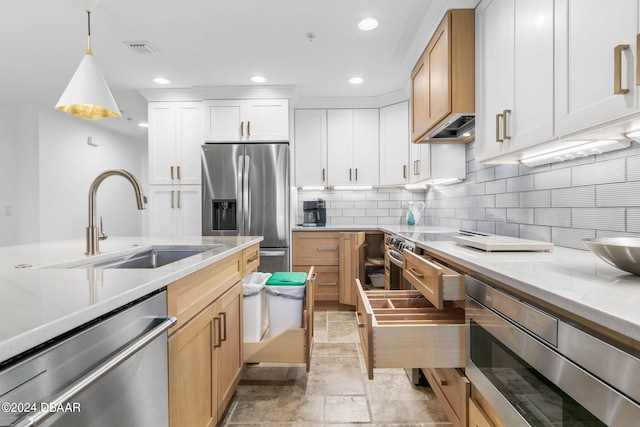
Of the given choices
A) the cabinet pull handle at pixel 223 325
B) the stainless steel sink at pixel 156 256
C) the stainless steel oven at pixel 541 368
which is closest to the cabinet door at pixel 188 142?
the stainless steel sink at pixel 156 256

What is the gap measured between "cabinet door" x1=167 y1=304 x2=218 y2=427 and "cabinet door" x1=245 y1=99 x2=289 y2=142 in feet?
8.09

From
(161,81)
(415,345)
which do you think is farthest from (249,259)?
(161,81)

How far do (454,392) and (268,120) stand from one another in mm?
2997

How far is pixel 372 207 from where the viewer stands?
164 inches

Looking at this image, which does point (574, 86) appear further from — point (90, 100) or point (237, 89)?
point (237, 89)

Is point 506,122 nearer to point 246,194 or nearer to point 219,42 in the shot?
point 219,42

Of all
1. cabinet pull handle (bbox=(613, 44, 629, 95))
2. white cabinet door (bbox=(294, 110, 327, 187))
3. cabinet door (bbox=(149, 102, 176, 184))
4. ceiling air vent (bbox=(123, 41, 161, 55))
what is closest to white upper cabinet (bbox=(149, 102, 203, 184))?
cabinet door (bbox=(149, 102, 176, 184))

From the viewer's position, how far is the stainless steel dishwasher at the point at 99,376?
49cm

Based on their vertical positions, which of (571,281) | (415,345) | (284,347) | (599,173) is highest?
(599,173)

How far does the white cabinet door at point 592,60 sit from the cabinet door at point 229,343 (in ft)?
5.25

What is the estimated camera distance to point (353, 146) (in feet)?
12.7

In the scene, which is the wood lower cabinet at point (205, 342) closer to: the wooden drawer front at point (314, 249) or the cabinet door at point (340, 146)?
the wooden drawer front at point (314, 249)

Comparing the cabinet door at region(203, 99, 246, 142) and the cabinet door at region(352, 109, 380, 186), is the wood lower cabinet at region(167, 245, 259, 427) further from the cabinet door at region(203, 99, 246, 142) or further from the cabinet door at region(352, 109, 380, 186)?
the cabinet door at region(352, 109, 380, 186)

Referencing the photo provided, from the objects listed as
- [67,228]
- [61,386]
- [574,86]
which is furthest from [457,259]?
[67,228]
